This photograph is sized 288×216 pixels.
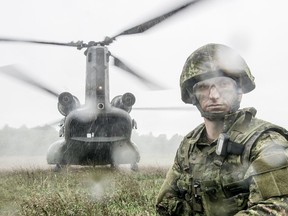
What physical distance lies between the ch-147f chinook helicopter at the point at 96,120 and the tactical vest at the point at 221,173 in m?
8.84

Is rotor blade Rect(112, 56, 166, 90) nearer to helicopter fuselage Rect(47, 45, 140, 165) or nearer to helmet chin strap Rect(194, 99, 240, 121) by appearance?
helicopter fuselage Rect(47, 45, 140, 165)

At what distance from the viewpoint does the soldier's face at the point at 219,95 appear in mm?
2811

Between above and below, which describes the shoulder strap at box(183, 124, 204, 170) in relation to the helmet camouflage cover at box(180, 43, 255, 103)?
below

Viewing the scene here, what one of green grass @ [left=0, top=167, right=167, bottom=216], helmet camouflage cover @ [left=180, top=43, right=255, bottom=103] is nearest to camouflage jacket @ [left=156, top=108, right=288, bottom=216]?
helmet camouflage cover @ [left=180, top=43, right=255, bottom=103]

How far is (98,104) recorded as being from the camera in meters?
12.0

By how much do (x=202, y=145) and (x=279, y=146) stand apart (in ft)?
2.43

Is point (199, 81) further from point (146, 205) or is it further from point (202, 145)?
point (146, 205)

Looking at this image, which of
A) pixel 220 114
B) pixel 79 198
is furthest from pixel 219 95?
pixel 79 198

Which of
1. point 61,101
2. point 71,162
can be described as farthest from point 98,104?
point 71,162

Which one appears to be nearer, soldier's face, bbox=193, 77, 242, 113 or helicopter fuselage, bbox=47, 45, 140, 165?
soldier's face, bbox=193, 77, 242, 113

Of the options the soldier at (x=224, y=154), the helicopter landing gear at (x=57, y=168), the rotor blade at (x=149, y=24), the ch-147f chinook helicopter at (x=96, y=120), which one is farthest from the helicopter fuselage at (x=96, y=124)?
the soldier at (x=224, y=154)

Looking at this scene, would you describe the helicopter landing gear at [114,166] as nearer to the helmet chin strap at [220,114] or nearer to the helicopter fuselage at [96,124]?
the helicopter fuselage at [96,124]

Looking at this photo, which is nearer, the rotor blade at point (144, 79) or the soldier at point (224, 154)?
the soldier at point (224, 154)

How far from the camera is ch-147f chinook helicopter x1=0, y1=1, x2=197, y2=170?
39.5 feet
